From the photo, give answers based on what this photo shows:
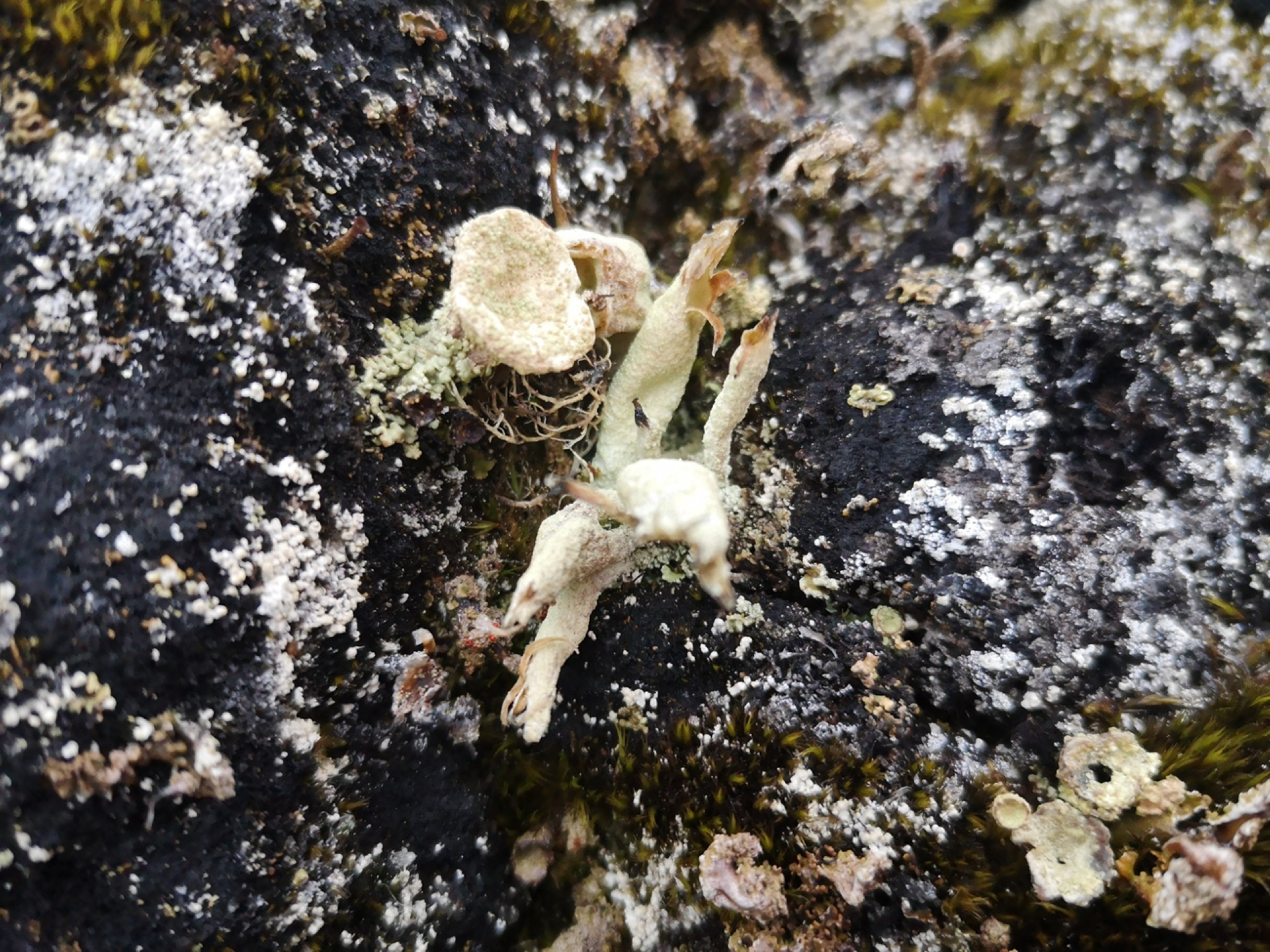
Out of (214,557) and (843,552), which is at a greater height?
(214,557)

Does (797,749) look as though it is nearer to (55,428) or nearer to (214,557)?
(214,557)

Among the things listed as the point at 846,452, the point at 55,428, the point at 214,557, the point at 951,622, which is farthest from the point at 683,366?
the point at 55,428

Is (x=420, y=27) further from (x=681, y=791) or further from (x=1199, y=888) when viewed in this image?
(x=1199, y=888)

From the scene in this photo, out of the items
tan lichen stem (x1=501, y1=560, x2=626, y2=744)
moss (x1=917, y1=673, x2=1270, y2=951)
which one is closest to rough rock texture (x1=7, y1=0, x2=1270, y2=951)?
moss (x1=917, y1=673, x2=1270, y2=951)

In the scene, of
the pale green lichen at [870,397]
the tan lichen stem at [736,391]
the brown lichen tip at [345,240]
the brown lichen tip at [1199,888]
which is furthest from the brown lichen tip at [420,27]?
the brown lichen tip at [1199,888]

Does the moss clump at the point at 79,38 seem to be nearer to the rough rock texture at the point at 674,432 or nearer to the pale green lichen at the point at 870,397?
the rough rock texture at the point at 674,432
